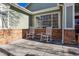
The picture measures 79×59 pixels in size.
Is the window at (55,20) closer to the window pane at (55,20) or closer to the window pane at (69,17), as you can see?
the window pane at (55,20)

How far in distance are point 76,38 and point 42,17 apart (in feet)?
4.39

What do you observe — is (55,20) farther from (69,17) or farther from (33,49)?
(33,49)

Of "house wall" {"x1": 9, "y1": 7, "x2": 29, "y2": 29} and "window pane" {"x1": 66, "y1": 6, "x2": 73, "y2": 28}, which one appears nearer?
"house wall" {"x1": 9, "y1": 7, "x2": 29, "y2": 29}

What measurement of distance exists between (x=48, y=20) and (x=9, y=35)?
143 cm

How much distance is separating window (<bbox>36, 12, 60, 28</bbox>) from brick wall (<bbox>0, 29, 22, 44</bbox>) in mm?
748

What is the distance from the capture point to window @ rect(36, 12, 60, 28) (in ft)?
17.1

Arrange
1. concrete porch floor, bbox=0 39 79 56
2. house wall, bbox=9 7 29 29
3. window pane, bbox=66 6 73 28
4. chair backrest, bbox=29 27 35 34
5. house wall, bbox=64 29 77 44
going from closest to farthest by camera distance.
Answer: concrete porch floor, bbox=0 39 79 56 → chair backrest, bbox=29 27 35 34 → house wall, bbox=64 29 77 44 → house wall, bbox=9 7 29 29 → window pane, bbox=66 6 73 28

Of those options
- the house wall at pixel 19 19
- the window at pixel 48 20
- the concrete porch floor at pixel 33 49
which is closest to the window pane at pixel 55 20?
the window at pixel 48 20

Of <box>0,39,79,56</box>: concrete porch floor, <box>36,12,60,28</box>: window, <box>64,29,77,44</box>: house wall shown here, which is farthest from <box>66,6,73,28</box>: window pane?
<box>0,39,79,56</box>: concrete porch floor

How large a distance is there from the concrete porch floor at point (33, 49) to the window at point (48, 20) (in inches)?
25.8

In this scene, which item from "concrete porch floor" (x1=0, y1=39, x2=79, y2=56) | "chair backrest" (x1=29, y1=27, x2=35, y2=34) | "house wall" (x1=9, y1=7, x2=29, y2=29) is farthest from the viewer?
"house wall" (x1=9, y1=7, x2=29, y2=29)

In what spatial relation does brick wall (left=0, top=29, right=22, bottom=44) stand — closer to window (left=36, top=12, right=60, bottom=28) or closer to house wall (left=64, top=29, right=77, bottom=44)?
window (left=36, top=12, right=60, bottom=28)

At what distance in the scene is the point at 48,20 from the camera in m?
→ 5.41

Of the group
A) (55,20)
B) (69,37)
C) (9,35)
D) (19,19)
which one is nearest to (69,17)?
(55,20)
